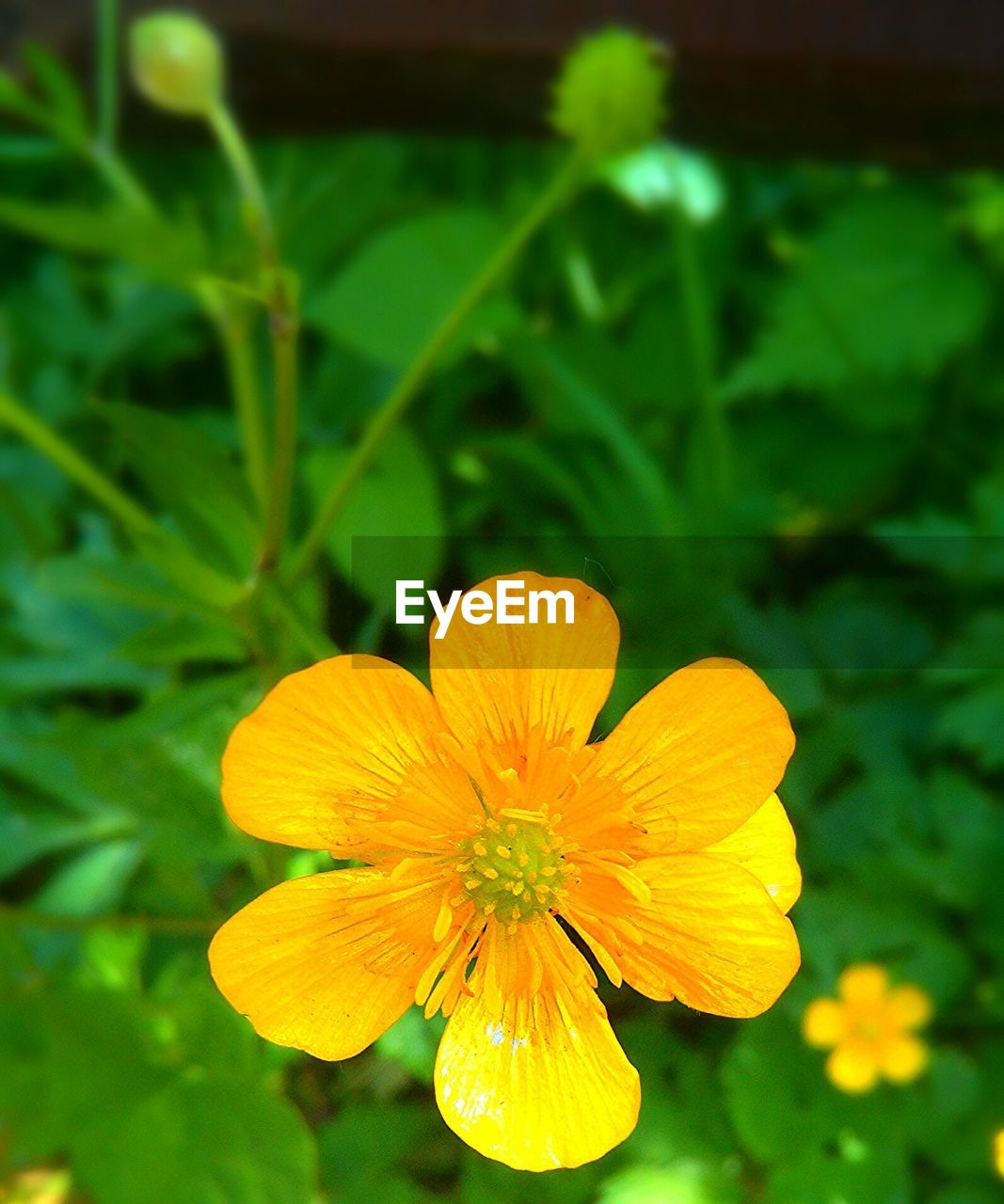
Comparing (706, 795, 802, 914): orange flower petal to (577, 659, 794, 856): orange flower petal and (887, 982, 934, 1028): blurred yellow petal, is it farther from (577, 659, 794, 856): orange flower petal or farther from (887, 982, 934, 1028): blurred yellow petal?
(887, 982, 934, 1028): blurred yellow petal

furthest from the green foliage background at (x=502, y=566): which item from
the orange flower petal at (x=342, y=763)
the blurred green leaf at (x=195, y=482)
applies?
the orange flower petal at (x=342, y=763)

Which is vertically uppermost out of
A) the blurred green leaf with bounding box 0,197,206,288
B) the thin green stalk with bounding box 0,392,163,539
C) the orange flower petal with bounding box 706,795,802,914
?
the blurred green leaf with bounding box 0,197,206,288

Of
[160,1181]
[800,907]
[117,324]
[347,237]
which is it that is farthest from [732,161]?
[160,1181]

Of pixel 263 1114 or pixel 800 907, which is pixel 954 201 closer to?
pixel 800 907

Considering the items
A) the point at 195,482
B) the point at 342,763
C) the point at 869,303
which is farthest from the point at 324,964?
the point at 869,303

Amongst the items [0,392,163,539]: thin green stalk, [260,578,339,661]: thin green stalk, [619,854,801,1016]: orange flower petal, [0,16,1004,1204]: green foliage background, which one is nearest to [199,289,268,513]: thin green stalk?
[0,16,1004,1204]: green foliage background

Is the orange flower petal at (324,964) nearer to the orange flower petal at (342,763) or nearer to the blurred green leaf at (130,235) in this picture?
the orange flower petal at (342,763)

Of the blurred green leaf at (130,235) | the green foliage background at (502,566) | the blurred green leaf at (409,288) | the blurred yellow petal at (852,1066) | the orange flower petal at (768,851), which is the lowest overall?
the blurred yellow petal at (852,1066)
